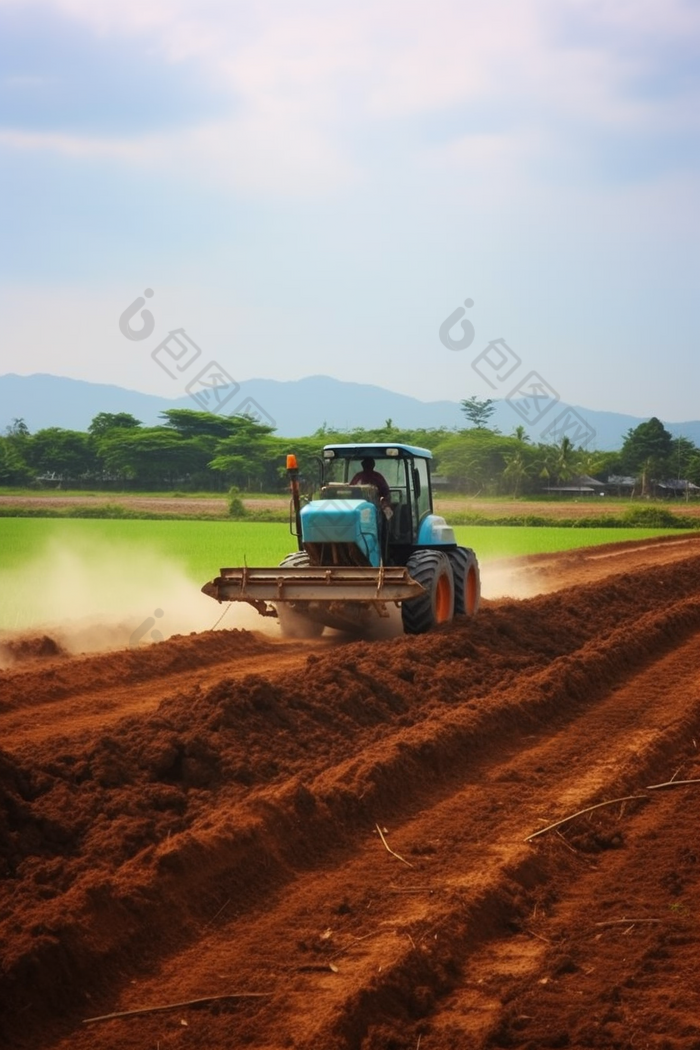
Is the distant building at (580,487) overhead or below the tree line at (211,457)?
below

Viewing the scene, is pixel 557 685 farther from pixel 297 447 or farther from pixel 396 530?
pixel 297 447

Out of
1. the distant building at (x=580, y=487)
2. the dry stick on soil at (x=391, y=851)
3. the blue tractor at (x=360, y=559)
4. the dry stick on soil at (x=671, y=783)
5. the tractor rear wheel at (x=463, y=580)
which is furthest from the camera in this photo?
the distant building at (x=580, y=487)

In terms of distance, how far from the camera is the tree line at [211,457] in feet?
260

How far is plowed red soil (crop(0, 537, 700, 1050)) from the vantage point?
5258mm

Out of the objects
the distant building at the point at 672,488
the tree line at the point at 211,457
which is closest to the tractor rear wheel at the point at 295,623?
the tree line at the point at 211,457

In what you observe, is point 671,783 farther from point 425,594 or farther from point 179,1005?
point 425,594

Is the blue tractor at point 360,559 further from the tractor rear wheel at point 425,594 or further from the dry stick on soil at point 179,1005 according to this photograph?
the dry stick on soil at point 179,1005

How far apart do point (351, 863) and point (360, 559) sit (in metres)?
7.86

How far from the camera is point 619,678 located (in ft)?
44.3

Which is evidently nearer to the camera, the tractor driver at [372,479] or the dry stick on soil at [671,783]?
the dry stick on soil at [671,783]

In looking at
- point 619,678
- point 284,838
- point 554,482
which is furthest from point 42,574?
point 554,482

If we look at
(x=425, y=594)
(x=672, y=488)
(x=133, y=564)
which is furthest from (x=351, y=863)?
(x=672, y=488)

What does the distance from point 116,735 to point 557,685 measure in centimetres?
511

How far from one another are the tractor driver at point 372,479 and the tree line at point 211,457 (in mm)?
58667
